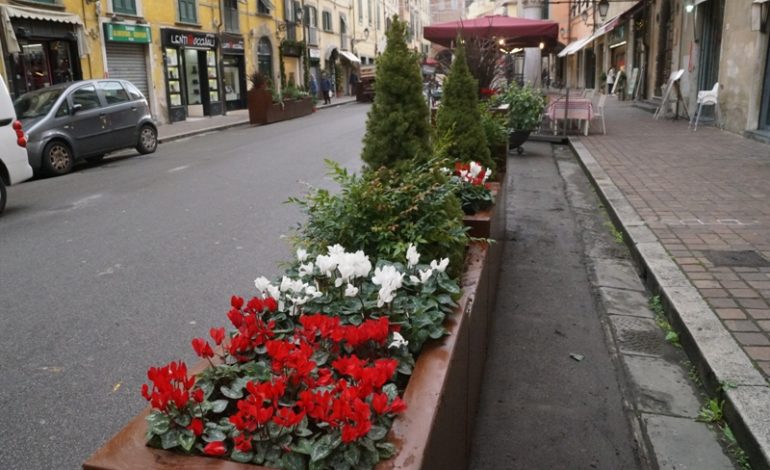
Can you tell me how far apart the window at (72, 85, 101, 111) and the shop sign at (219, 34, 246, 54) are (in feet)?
47.9

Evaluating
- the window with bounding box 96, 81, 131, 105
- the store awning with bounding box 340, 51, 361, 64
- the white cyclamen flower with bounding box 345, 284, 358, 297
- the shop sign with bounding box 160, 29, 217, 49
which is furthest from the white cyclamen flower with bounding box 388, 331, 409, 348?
the store awning with bounding box 340, 51, 361, 64

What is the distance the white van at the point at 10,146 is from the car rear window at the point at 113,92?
4.38 metres

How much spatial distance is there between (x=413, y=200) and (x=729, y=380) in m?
1.75

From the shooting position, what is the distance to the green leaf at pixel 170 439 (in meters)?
1.65

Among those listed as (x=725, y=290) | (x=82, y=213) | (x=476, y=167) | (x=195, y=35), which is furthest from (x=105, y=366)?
(x=195, y=35)

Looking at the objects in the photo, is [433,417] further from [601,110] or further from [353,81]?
[353,81]

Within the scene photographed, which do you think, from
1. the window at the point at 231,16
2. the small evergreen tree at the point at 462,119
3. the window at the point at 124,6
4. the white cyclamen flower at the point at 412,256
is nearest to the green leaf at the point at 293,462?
the white cyclamen flower at the point at 412,256

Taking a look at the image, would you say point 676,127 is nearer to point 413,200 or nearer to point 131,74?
point 413,200

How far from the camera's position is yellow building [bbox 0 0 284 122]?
1719 cm

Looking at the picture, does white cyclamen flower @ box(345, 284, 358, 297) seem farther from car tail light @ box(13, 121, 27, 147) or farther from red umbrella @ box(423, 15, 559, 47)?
red umbrella @ box(423, 15, 559, 47)

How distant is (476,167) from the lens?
441 cm

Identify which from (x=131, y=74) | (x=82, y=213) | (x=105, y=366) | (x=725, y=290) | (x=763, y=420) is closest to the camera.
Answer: (x=763, y=420)

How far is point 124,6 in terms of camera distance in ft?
67.9

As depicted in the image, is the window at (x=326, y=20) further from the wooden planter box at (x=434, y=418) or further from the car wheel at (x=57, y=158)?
the wooden planter box at (x=434, y=418)
